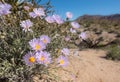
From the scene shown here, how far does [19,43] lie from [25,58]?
612mm

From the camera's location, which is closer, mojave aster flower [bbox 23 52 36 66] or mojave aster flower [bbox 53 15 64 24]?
mojave aster flower [bbox 23 52 36 66]

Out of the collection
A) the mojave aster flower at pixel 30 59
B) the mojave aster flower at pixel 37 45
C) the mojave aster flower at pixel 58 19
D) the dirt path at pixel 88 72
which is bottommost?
the dirt path at pixel 88 72

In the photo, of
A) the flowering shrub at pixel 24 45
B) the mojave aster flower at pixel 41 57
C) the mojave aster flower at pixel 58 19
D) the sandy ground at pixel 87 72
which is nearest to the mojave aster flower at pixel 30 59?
the mojave aster flower at pixel 41 57

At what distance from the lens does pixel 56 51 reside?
2893 mm

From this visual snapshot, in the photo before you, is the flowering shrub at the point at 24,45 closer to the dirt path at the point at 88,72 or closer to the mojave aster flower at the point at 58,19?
the mojave aster flower at the point at 58,19

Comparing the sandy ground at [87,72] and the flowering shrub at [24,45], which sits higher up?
the flowering shrub at [24,45]

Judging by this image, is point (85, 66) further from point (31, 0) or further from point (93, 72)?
point (31, 0)

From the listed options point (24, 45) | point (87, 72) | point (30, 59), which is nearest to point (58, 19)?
point (24, 45)

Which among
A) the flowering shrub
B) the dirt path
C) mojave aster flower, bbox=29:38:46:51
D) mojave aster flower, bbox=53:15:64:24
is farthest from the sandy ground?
mojave aster flower, bbox=29:38:46:51

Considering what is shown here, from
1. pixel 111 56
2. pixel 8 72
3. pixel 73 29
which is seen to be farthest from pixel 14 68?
pixel 111 56

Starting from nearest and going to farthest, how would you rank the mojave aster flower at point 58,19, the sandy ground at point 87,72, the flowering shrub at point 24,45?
1. the flowering shrub at point 24,45
2. the mojave aster flower at point 58,19
3. the sandy ground at point 87,72

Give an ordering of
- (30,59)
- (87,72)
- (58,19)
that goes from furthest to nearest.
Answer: (87,72) < (58,19) < (30,59)

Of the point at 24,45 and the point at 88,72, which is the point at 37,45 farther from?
the point at 88,72

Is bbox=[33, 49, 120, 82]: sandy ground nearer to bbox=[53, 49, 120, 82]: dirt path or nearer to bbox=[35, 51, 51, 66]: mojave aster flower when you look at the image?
bbox=[53, 49, 120, 82]: dirt path
